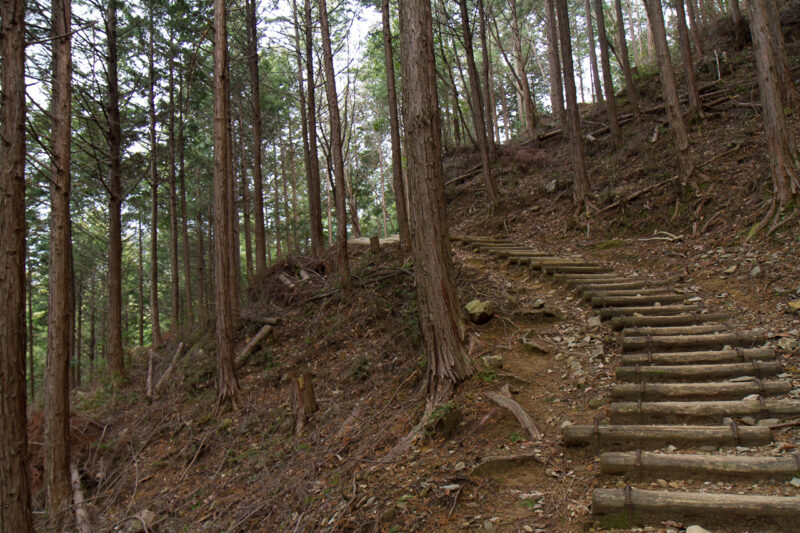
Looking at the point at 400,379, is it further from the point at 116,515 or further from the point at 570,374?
the point at 116,515

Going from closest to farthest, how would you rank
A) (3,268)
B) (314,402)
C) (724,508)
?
(724,508) → (3,268) → (314,402)

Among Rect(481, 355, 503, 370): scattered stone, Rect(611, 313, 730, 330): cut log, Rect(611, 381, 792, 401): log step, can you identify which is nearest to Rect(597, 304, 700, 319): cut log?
Rect(611, 313, 730, 330): cut log

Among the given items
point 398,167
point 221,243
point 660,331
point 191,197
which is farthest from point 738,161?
point 191,197

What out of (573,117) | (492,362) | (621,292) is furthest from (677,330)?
(573,117)

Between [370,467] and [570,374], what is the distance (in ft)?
8.30

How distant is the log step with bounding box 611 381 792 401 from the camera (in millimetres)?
3982

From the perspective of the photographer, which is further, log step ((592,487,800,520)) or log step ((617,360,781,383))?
log step ((617,360,781,383))

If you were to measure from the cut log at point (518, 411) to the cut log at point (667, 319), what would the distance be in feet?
7.47

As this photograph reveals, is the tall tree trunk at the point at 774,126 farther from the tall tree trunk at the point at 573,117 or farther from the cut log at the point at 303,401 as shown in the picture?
the cut log at the point at 303,401

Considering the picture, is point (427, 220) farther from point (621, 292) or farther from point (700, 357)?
point (621, 292)

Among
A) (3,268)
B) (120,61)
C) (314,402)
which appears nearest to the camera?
(3,268)

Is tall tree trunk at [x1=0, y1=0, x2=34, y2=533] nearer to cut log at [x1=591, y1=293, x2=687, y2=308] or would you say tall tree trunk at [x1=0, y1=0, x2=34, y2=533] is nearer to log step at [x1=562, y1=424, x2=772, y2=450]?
log step at [x1=562, y1=424, x2=772, y2=450]

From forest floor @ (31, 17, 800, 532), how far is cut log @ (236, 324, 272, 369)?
192 mm

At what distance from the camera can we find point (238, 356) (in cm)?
976
